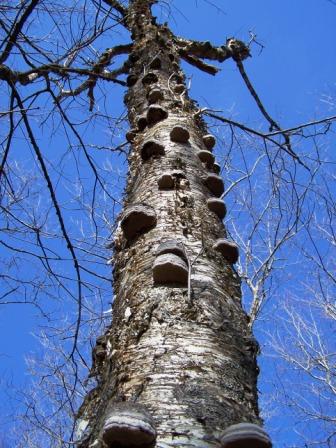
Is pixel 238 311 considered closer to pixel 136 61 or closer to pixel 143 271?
pixel 143 271

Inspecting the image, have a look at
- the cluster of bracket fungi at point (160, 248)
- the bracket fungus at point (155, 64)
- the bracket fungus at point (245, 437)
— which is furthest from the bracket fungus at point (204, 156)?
the bracket fungus at point (245, 437)

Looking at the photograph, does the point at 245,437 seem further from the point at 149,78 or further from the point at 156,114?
the point at 149,78

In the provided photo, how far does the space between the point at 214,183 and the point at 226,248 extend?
66 centimetres

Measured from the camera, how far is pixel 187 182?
2.49 metres

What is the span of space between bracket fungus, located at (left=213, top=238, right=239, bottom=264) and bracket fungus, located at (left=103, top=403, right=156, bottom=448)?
1027mm

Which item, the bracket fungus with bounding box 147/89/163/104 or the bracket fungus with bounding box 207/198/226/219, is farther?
the bracket fungus with bounding box 147/89/163/104

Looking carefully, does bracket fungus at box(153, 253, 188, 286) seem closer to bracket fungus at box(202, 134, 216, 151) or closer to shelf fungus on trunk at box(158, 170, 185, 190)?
shelf fungus on trunk at box(158, 170, 185, 190)

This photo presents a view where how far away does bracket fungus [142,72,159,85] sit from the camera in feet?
12.7

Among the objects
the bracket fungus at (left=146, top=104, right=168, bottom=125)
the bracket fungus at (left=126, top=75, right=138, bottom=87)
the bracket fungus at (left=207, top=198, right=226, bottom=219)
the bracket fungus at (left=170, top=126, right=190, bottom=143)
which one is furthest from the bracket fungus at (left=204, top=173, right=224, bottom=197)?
the bracket fungus at (left=126, top=75, right=138, bottom=87)

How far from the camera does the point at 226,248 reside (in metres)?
2.07

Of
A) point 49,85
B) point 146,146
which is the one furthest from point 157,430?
point 49,85

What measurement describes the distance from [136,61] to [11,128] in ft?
6.13

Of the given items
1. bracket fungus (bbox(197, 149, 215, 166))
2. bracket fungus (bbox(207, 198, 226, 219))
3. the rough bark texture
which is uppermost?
bracket fungus (bbox(197, 149, 215, 166))

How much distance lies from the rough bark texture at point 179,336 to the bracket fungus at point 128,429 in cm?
5
